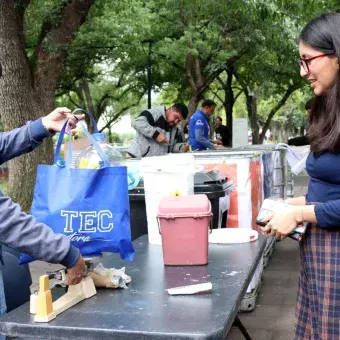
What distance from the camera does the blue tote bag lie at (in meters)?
2.14

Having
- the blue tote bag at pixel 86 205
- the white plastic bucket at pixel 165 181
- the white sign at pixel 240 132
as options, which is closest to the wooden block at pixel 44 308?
the blue tote bag at pixel 86 205

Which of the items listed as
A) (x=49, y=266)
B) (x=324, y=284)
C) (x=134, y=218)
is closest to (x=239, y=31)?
(x=49, y=266)

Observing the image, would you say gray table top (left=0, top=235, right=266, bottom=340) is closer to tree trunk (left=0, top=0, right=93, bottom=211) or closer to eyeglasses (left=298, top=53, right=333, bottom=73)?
eyeglasses (left=298, top=53, right=333, bottom=73)

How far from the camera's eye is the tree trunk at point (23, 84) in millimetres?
9211

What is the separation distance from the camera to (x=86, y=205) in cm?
215

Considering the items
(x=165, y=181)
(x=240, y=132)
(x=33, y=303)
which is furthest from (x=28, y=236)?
(x=240, y=132)

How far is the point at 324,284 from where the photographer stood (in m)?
2.30

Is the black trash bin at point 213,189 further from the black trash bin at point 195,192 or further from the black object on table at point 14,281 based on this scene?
the black object on table at point 14,281

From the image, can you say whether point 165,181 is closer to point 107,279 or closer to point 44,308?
point 107,279

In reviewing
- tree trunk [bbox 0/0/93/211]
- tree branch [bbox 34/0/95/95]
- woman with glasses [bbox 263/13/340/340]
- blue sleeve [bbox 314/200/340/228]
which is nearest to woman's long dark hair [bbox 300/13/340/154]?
woman with glasses [bbox 263/13/340/340]

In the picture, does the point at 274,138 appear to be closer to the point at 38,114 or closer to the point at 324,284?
the point at 38,114

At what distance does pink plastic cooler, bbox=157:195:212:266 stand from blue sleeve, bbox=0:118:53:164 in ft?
2.27

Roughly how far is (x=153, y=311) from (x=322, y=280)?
78cm

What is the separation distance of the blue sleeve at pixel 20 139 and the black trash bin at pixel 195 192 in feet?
5.62
